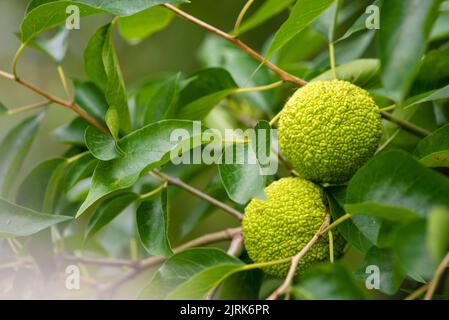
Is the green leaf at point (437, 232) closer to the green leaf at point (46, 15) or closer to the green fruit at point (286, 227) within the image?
the green fruit at point (286, 227)

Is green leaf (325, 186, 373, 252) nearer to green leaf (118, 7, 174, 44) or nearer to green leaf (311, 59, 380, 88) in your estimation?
green leaf (311, 59, 380, 88)

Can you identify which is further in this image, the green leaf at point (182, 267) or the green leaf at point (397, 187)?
the green leaf at point (182, 267)

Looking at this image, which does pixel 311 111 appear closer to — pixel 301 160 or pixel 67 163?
pixel 301 160

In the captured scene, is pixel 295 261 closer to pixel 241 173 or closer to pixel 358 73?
pixel 241 173

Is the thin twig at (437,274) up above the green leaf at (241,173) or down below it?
below

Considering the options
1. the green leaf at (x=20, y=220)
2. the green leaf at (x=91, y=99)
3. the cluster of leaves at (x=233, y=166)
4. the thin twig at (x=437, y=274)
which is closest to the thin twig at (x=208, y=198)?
the cluster of leaves at (x=233, y=166)

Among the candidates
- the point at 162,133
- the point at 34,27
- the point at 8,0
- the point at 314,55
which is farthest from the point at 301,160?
the point at 8,0

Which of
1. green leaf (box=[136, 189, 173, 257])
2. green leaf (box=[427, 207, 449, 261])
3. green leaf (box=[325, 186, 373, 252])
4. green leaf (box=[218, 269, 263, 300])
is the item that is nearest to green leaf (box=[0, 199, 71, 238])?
green leaf (box=[136, 189, 173, 257])
